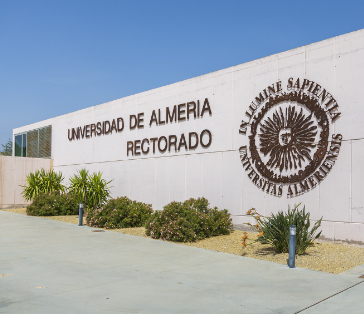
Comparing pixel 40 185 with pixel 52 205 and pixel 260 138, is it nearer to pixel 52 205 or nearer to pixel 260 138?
pixel 52 205

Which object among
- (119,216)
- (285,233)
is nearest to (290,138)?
(285,233)

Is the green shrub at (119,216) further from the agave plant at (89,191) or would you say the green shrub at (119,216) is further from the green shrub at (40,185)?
the green shrub at (40,185)

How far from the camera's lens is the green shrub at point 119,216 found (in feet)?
46.1

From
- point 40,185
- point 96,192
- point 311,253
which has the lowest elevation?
point 311,253

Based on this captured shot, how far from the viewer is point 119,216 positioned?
46.4 ft

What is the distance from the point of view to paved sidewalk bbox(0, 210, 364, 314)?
5.33 metres

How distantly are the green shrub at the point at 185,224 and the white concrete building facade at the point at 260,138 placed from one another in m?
1.19

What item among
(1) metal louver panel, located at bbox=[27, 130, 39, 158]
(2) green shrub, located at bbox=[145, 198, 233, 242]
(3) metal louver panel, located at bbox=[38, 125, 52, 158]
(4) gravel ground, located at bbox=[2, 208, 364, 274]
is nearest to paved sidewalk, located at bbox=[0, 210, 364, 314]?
(4) gravel ground, located at bbox=[2, 208, 364, 274]

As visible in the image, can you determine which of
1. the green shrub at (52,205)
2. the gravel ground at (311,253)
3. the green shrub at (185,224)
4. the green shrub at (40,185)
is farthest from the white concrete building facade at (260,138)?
the green shrub at (40,185)

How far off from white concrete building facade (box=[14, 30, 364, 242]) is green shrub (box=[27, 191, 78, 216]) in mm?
2183

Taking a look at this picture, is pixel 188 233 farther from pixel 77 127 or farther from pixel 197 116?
pixel 77 127

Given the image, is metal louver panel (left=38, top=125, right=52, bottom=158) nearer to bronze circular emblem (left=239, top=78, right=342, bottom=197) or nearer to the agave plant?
the agave plant

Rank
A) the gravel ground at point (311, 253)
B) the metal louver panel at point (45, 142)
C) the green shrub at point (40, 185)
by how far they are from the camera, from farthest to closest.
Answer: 1. the metal louver panel at point (45, 142)
2. the green shrub at point (40, 185)
3. the gravel ground at point (311, 253)

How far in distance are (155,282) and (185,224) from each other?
4.56 meters
